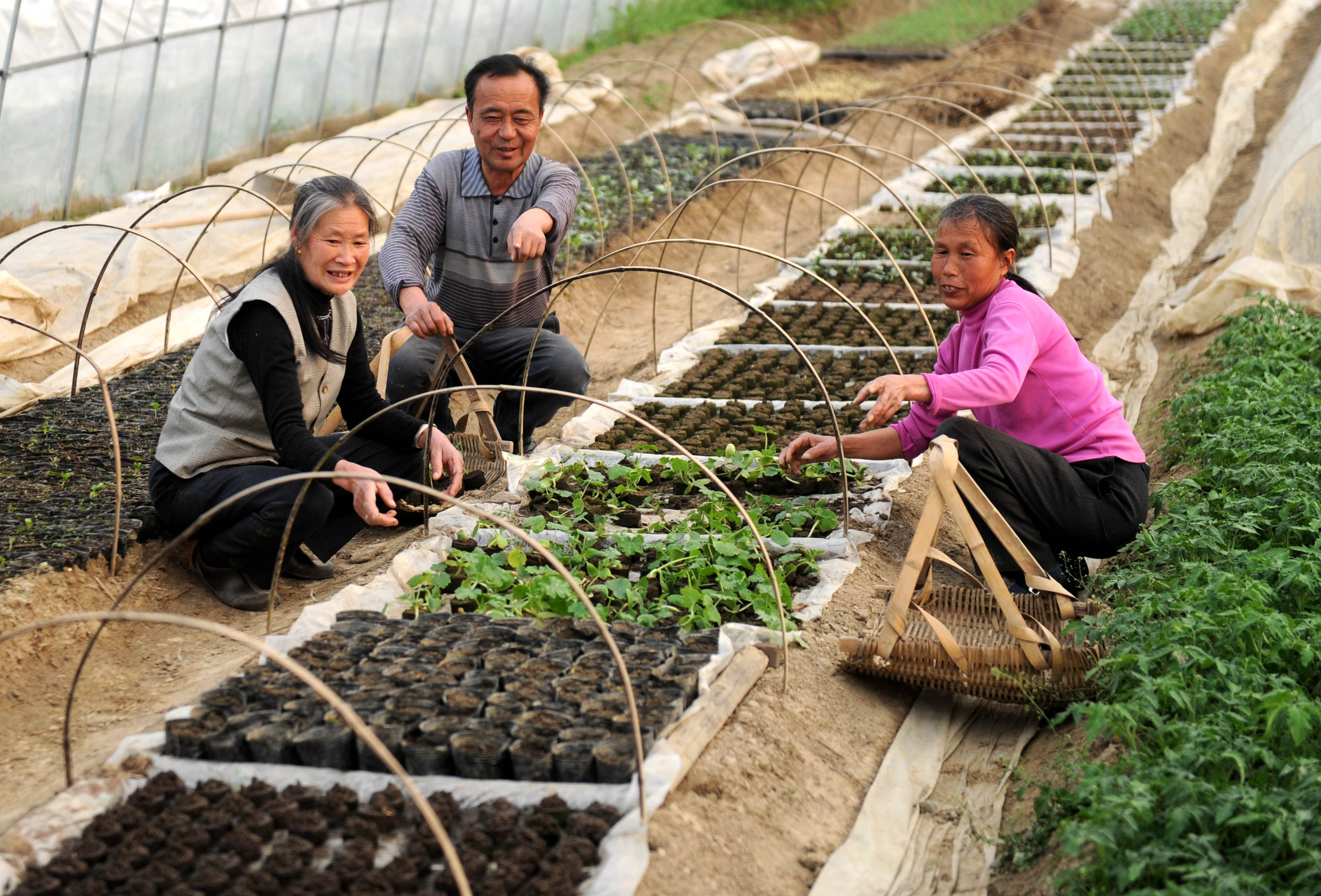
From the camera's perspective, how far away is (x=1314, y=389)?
5039 millimetres

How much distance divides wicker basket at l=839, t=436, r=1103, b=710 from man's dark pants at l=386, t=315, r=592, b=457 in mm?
2076

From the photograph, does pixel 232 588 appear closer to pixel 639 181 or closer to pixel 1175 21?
pixel 639 181

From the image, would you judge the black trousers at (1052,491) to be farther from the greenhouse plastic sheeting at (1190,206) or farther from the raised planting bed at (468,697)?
the greenhouse plastic sheeting at (1190,206)

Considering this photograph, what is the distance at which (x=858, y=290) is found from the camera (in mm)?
7652

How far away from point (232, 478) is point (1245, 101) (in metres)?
13.0

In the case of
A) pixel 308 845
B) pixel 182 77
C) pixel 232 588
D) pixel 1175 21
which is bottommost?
pixel 232 588

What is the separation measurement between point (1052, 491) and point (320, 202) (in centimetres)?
263

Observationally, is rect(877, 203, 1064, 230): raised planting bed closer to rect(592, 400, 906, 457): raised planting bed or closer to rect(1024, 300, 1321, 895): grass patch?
rect(592, 400, 906, 457): raised planting bed

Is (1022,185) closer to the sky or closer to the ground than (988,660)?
closer to the sky

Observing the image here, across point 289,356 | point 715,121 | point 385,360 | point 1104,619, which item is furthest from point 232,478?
point 715,121

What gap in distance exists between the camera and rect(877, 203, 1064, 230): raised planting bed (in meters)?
8.95

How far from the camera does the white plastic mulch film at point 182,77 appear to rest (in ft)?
28.2

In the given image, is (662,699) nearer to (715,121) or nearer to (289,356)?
(289,356)

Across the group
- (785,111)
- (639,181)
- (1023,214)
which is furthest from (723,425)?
(785,111)
